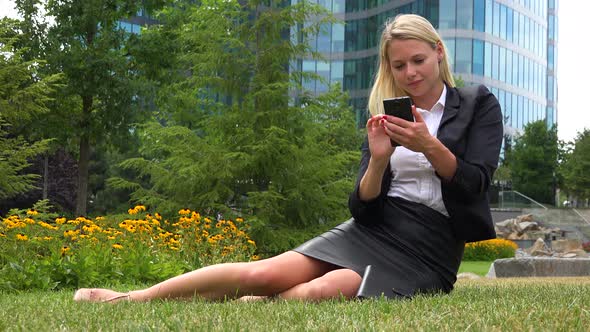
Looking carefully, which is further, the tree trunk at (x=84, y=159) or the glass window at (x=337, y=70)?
the glass window at (x=337, y=70)

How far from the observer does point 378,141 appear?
3.81 m

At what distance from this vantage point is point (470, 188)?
150 inches

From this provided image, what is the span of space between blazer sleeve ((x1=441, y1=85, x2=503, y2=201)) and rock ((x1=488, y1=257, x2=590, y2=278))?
997cm

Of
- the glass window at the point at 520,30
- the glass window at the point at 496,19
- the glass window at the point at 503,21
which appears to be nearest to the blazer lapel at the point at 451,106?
the glass window at the point at 496,19

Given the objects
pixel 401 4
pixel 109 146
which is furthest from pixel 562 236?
pixel 109 146

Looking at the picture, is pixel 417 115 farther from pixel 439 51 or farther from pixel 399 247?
pixel 399 247

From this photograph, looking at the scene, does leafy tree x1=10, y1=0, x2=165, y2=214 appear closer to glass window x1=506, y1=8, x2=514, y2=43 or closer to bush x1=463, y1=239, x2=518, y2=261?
bush x1=463, y1=239, x2=518, y2=261

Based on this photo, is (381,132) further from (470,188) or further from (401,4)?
(401,4)

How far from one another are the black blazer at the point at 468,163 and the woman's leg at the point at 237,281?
18.7 inches

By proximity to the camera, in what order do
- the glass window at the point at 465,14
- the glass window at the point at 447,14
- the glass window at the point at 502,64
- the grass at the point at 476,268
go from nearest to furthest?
1. the grass at the point at 476,268
2. the glass window at the point at 447,14
3. the glass window at the point at 465,14
4. the glass window at the point at 502,64

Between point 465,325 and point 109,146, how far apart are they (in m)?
21.0

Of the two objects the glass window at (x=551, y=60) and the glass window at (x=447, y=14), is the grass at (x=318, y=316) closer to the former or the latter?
the glass window at (x=447, y=14)

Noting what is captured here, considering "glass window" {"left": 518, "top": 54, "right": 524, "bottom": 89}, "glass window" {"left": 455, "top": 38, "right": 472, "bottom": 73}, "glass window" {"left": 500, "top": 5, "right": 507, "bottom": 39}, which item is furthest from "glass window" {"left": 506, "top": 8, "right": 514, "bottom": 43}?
"glass window" {"left": 455, "top": 38, "right": 472, "bottom": 73}

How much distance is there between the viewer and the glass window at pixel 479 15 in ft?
162
